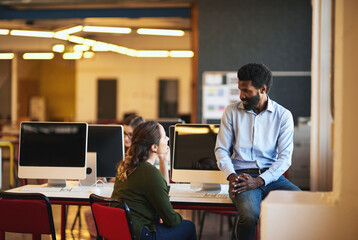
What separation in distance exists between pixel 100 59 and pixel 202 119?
8261 mm

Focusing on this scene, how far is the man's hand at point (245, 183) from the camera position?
3.25 m

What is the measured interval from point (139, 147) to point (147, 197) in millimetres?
317

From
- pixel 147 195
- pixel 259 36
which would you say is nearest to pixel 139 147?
pixel 147 195

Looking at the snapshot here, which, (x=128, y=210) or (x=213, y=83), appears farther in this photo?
(x=213, y=83)

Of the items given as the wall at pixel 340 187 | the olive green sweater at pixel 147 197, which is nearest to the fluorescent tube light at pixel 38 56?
the olive green sweater at pixel 147 197

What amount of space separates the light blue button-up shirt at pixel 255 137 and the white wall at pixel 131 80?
12.3 meters

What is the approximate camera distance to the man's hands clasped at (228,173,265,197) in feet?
10.7

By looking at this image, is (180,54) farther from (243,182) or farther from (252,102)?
(243,182)

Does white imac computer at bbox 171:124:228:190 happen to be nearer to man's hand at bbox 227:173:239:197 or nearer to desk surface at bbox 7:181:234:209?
desk surface at bbox 7:181:234:209

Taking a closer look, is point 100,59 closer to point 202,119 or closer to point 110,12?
point 110,12

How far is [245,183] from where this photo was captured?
326 cm

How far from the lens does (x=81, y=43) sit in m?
11.7

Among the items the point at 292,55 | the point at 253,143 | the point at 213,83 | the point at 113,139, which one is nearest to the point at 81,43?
the point at 213,83

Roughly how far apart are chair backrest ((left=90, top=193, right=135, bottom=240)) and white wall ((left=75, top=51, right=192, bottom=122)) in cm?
1289
